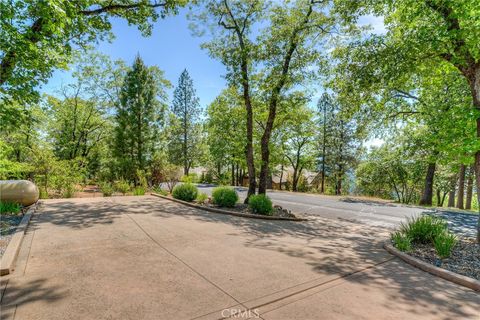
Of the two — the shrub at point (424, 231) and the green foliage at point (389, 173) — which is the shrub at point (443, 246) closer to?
the shrub at point (424, 231)

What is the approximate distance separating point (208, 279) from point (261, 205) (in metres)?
5.13

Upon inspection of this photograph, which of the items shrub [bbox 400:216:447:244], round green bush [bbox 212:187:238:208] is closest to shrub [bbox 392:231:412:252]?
shrub [bbox 400:216:447:244]

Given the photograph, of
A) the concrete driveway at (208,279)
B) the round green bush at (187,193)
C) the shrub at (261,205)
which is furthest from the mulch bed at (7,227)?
the shrub at (261,205)

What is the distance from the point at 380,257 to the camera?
4645 mm

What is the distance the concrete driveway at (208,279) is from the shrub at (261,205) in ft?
8.00

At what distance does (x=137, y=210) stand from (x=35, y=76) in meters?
4.60

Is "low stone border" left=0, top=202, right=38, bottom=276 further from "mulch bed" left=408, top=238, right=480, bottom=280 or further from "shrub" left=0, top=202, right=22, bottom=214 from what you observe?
"mulch bed" left=408, top=238, right=480, bottom=280

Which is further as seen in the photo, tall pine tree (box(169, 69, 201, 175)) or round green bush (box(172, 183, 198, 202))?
tall pine tree (box(169, 69, 201, 175))

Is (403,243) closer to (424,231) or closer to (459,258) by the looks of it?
(424,231)

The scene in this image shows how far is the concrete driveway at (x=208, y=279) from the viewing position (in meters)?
2.56

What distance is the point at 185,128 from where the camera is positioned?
35531 millimetres

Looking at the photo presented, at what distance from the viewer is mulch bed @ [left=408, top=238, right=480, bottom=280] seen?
395 centimetres

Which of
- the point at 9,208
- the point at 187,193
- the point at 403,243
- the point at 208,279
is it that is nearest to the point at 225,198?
the point at 187,193

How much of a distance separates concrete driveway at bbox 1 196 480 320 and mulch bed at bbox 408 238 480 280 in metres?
0.55
